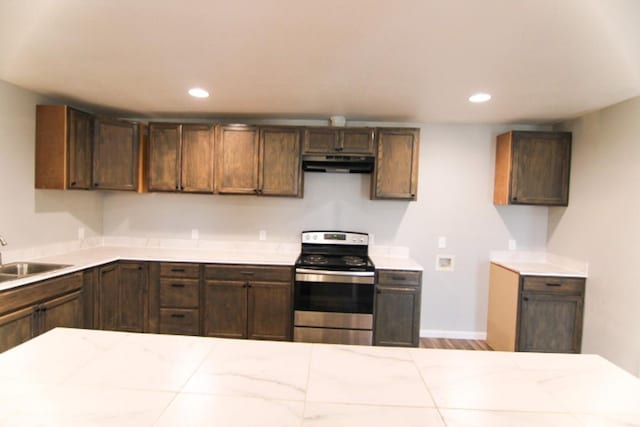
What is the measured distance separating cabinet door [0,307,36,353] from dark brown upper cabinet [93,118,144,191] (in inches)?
54.5

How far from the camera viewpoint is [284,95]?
9.00 ft

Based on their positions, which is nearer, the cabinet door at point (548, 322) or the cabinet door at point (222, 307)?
the cabinet door at point (548, 322)

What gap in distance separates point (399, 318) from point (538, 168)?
209cm

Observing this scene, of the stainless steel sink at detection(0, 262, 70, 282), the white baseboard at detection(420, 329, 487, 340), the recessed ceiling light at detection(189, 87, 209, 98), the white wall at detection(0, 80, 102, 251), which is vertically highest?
the recessed ceiling light at detection(189, 87, 209, 98)

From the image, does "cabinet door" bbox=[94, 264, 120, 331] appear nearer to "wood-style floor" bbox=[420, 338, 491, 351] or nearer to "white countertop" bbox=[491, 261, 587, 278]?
"wood-style floor" bbox=[420, 338, 491, 351]

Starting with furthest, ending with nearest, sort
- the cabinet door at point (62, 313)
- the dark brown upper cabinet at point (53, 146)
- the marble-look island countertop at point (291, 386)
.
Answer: the dark brown upper cabinet at point (53, 146) → the cabinet door at point (62, 313) → the marble-look island countertop at point (291, 386)

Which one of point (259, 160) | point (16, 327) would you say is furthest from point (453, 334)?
point (16, 327)

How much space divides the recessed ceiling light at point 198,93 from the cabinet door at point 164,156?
0.70 m

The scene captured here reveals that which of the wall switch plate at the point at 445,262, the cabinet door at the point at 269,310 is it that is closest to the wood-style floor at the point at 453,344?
the wall switch plate at the point at 445,262

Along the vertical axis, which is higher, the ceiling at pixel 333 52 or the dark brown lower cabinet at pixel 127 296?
the ceiling at pixel 333 52

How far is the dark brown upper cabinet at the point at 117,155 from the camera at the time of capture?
3.16 meters

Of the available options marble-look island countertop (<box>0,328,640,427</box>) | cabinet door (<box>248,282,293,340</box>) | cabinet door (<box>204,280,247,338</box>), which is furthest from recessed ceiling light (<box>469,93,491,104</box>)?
cabinet door (<box>204,280,247,338</box>)

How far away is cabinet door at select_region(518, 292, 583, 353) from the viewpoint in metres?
2.96

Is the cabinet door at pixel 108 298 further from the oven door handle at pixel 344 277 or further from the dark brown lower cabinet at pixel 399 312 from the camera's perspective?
the dark brown lower cabinet at pixel 399 312
